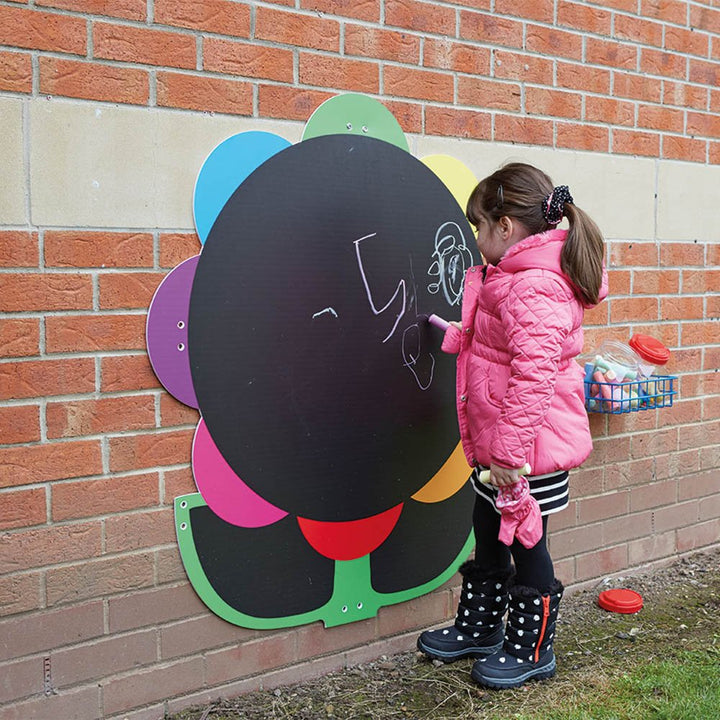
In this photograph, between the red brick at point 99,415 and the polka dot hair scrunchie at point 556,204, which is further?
the polka dot hair scrunchie at point 556,204

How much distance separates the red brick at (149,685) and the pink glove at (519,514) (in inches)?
45.7

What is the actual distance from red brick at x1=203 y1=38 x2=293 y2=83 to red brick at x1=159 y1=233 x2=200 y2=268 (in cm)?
56

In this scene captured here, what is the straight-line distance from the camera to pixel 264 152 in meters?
3.14

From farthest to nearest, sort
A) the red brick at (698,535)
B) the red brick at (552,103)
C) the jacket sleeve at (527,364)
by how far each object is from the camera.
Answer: the red brick at (698,535) < the red brick at (552,103) < the jacket sleeve at (527,364)

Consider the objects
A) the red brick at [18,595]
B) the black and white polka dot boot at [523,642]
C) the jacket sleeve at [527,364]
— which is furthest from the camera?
the black and white polka dot boot at [523,642]

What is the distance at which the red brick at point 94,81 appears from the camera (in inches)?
107

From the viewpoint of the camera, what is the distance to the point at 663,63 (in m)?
4.36

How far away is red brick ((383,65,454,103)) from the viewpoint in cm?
343

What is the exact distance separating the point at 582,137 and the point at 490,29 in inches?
27.0

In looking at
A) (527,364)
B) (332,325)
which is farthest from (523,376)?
(332,325)

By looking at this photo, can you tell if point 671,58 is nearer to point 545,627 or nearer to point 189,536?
point 545,627

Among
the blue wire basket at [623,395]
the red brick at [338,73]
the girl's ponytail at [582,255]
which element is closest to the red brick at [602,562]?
the blue wire basket at [623,395]

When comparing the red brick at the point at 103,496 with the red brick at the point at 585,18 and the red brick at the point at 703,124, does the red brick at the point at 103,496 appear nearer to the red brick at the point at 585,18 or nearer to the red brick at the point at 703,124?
the red brick at the point at 585,18

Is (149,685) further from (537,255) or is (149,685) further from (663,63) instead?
(663,63)
